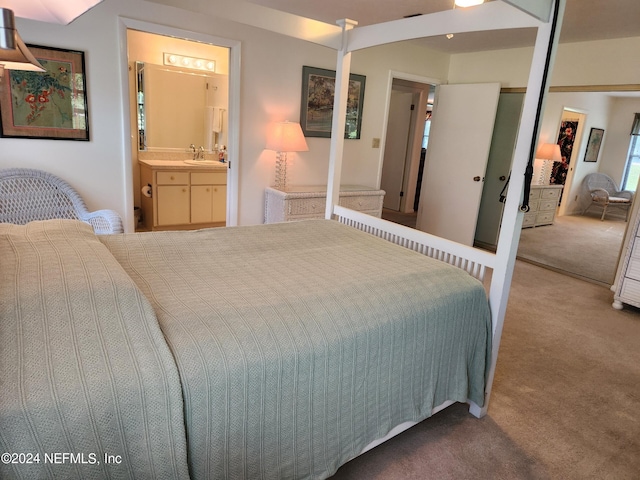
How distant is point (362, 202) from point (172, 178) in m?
2.16

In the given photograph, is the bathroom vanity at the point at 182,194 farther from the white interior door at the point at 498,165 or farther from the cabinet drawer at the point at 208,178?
the white interior door at the point at 498,165

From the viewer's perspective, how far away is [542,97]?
1.63 m

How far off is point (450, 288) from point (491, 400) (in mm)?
853

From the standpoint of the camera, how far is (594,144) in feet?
17.6

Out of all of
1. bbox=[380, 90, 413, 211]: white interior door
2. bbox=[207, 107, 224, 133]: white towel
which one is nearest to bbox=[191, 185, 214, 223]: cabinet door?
bbox=[207, 107, 224, 133]: white towel

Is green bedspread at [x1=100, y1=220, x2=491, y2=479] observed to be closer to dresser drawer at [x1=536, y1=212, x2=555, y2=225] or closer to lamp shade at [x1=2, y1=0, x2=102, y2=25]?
lamp shade at [x1=2, y1=0, x2=102, y2=25]

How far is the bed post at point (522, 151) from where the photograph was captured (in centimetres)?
160

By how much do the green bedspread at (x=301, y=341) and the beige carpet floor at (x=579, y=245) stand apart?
326 cm

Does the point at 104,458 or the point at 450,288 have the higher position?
the point at 450,288

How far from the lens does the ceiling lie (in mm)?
2973

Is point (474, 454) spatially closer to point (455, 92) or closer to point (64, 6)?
point (64, 6)

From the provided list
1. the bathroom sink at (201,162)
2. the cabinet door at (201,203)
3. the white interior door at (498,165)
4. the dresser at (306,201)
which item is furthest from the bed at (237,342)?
the white interior door at (498,165)

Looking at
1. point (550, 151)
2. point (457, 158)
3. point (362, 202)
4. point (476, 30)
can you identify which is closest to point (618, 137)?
point (550, 151)

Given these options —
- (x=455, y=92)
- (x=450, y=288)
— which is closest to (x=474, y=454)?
(x=450, y=288)
